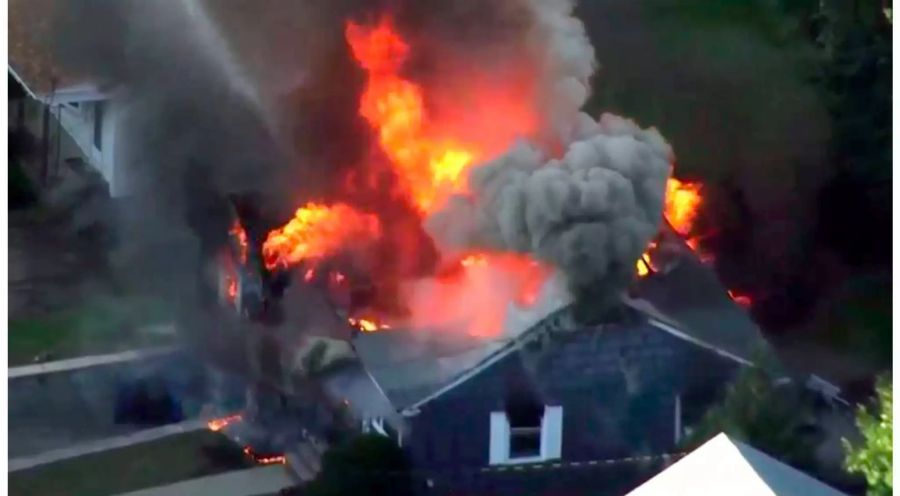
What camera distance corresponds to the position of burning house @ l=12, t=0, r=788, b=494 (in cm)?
339

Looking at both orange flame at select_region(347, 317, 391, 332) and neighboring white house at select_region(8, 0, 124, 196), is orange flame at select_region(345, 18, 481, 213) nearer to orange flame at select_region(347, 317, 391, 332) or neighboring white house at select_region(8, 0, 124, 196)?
orange flame at select_region(347, 317, 391, 332)

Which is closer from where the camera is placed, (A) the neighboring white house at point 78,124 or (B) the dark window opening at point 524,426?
(A) the neighboring white house at point 78,124

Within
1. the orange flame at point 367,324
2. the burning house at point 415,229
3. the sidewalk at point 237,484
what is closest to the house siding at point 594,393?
the burning house at point 415,229

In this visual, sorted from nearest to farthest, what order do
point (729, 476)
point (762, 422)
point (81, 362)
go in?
point (729, 476), point (81, 362), point (762, 422)

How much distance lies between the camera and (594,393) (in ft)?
11.5

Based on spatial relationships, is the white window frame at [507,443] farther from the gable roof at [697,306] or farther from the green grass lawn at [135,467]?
the green grass lawn at [135,467]

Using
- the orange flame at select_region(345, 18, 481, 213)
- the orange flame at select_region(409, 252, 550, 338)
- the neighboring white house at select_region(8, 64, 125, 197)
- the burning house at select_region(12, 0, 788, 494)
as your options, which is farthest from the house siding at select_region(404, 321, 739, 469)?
the neighboring white house at select_region(8, 64, 125, 197)

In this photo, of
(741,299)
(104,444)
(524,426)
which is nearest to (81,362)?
(104,444)

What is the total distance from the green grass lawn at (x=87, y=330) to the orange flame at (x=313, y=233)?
0.32 m

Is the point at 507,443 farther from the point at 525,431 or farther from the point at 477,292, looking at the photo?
the point at 477,292

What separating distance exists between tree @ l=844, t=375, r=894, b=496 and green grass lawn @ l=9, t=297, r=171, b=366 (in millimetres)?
1724

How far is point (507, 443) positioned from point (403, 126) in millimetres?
838

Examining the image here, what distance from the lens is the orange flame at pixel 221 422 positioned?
11.2 feet

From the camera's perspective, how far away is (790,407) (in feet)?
11.5
